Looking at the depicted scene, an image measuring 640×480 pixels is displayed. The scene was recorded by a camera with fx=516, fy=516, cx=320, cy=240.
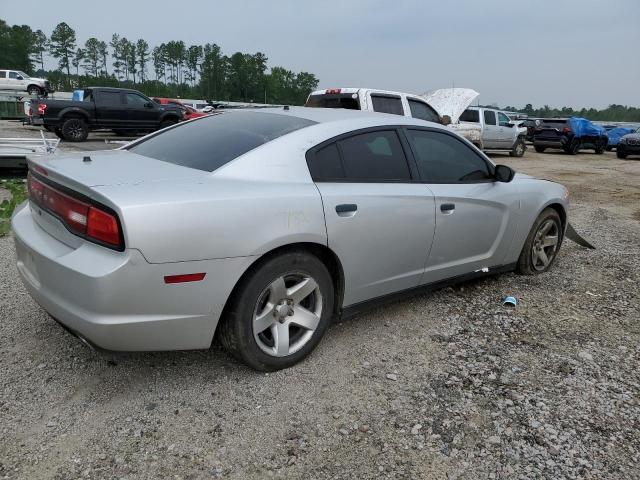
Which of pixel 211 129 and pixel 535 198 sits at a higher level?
pixel 211 129

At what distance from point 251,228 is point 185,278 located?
40cm

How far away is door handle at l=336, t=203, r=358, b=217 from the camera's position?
2.93 metres

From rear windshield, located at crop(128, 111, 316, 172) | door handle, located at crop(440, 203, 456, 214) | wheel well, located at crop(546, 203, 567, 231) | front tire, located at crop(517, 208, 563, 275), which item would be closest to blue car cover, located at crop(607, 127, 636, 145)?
wheel well, located at crop(546, 203, 567, 231)

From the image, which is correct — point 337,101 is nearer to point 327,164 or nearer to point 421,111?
point 421,111

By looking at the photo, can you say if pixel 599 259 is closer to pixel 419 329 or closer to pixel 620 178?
pixel 419 329

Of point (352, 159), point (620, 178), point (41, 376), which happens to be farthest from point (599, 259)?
point (620, 178)

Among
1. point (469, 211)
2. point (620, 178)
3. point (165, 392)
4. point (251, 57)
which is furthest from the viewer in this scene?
point (251, 57)

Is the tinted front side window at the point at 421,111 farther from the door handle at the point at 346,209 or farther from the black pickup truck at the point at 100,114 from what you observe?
the black pickup truck at the point at 100,114

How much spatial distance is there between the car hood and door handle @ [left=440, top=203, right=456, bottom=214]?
1203 cm

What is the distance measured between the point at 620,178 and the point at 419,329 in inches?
537

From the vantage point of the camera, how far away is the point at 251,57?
313ft

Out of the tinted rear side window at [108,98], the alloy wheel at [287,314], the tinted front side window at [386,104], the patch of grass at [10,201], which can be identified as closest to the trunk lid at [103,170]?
the alloy wheel at [287,314]

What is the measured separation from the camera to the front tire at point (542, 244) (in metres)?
4.62

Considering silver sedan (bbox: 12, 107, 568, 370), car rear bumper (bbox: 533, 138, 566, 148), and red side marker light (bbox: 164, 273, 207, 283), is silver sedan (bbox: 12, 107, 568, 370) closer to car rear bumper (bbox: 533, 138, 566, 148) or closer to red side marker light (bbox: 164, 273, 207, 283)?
red side marker light (bbox: 164, 273, 207, 283)
